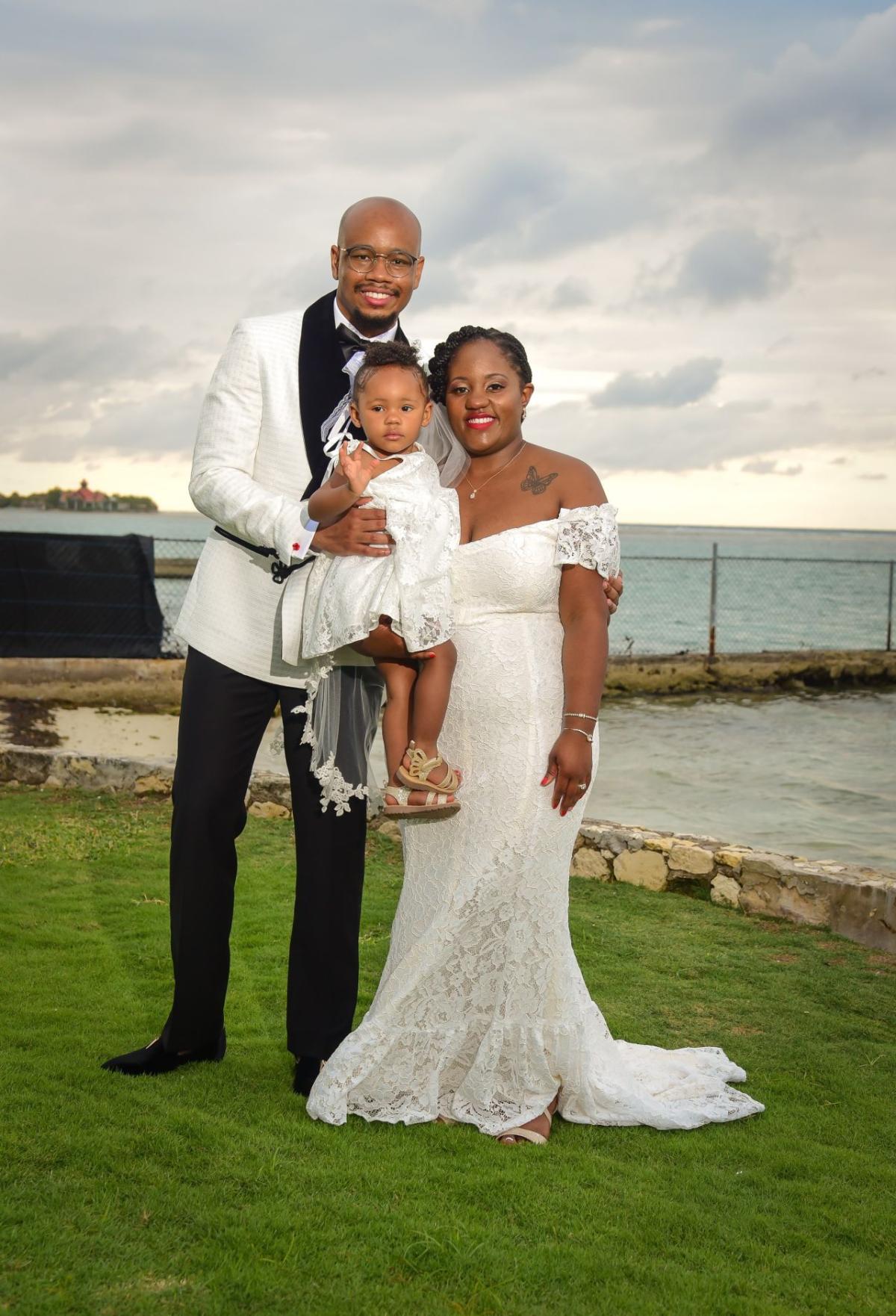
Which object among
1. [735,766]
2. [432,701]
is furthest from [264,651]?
[735,766]

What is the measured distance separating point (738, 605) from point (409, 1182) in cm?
6003

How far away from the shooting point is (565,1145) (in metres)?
3.39

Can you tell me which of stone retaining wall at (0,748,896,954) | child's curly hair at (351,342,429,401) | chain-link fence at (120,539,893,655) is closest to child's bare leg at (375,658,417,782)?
child's curly hair at (351,342,429,401)

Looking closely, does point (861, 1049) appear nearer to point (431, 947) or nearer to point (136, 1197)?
point (431, 947)

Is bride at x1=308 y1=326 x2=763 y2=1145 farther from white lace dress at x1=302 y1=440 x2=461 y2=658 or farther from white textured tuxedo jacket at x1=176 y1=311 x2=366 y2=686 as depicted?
white textured tuxedo jacket at x1=176 y1=311 x2=366 y2=686

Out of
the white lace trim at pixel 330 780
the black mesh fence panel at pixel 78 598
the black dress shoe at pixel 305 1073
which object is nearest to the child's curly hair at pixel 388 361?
the white lace trim at pixel 330 780

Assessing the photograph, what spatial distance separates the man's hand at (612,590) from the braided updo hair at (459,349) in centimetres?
60

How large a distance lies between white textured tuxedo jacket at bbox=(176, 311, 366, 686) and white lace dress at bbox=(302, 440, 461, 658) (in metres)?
0.23

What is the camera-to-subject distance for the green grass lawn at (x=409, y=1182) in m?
2.60

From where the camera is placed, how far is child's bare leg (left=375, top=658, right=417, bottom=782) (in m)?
A: 3.27

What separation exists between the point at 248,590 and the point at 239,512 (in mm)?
313

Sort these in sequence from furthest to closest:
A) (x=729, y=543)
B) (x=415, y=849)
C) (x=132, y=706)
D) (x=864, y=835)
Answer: (x=729, y=543), (x=132, y=706), (x=864, y=835), (x=415, y=849)

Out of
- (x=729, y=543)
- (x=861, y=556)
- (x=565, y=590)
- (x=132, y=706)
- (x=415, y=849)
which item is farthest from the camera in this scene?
(x=729, y=543)

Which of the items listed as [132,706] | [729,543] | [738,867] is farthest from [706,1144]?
[729,543]
